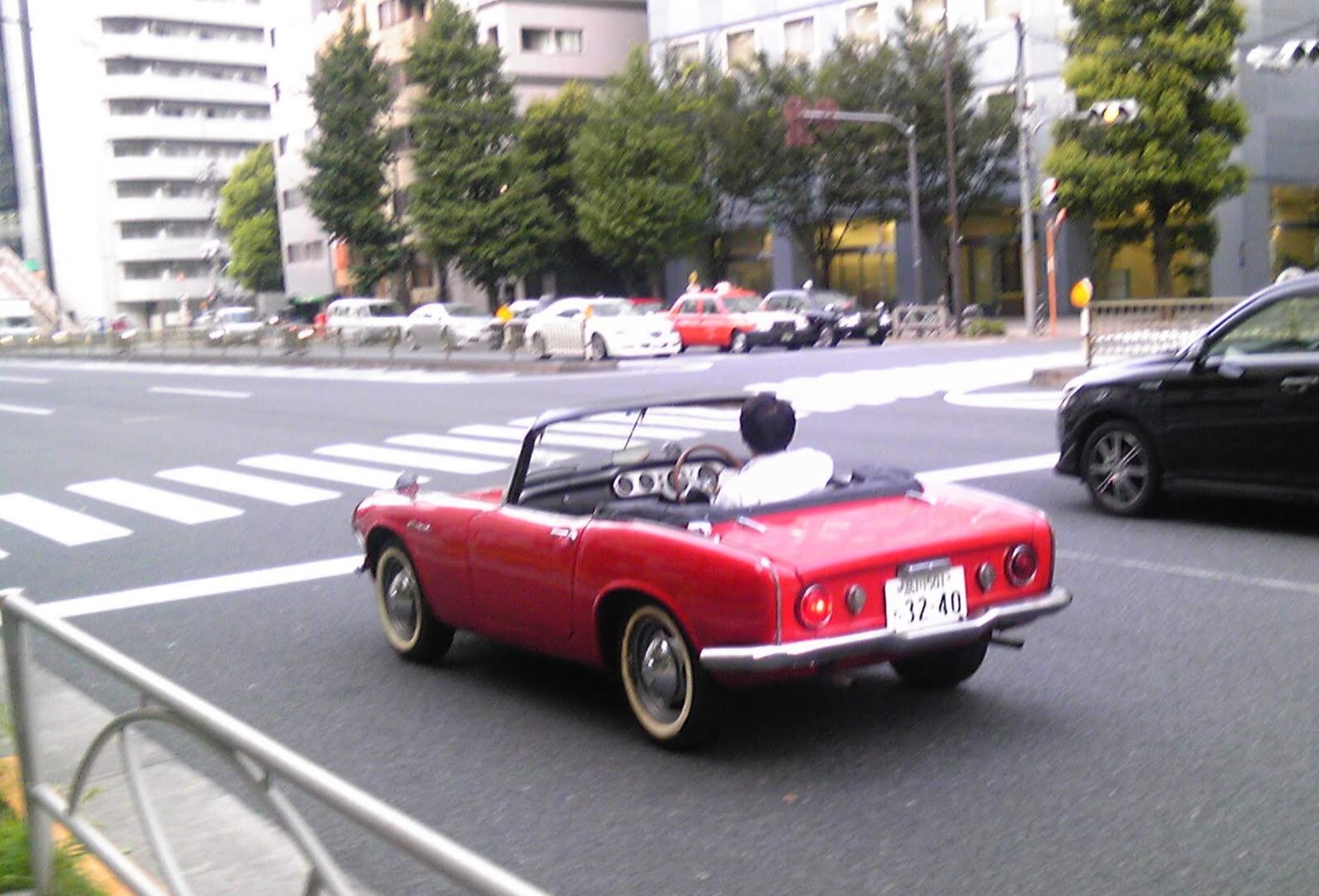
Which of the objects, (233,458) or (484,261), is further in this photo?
(484,261)

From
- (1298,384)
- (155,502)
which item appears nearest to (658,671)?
(1298,384)

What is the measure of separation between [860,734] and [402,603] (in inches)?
103

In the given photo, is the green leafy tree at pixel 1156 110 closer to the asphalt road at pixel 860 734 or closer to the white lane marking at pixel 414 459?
the white lane marking at pixel 414 459

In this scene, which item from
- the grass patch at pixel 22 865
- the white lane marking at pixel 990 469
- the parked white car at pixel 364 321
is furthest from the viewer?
the parked white car at pixel 364 321

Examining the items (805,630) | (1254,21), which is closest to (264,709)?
(805,630)

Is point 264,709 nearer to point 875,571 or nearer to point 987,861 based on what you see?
point 875,571

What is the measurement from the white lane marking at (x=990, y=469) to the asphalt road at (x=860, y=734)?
0.61 metres

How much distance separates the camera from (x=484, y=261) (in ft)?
198

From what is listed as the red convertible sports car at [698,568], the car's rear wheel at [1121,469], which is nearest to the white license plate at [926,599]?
the red convertible sports car at [698,568]

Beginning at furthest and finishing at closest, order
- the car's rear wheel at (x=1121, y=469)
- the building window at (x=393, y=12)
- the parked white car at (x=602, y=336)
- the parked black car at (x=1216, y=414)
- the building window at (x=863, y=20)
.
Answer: the building window at (x=393, y=12)
the building window at (x=863, y=20)
the parked white car at (x=602, y=336)
the car's rear wheel at (x=1121, y=469)
the parked black car at (x=1216, y=414)

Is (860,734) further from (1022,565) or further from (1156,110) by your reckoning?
(1156,110)

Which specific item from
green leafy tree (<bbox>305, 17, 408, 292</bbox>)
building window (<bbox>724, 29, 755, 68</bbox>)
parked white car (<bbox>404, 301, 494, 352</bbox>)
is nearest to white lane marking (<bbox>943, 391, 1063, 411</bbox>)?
parked white car (<bbox>404, 301, 494, 352</bbox>)

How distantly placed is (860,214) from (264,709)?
45425 mm

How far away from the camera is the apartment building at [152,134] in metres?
102
